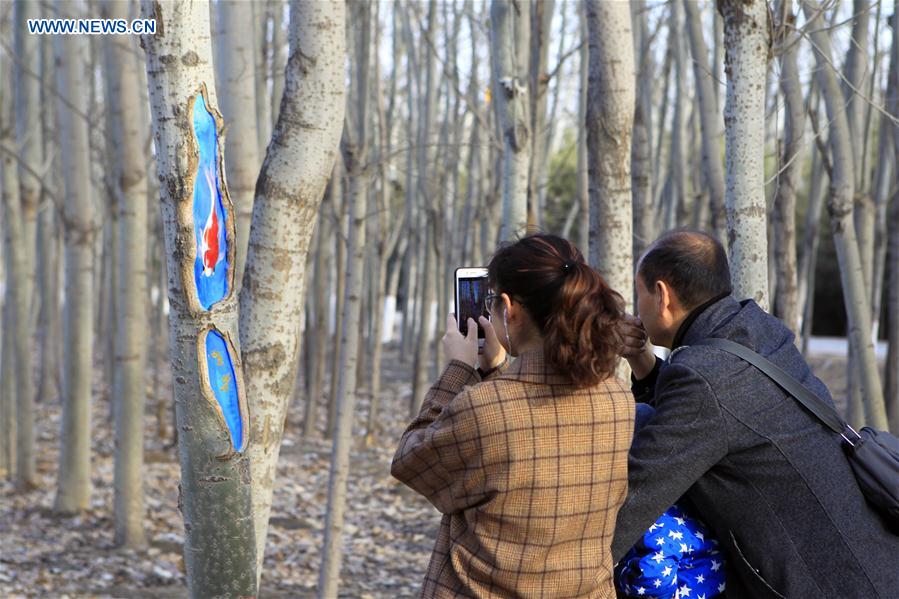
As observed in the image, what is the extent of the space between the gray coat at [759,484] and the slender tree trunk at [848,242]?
405cm

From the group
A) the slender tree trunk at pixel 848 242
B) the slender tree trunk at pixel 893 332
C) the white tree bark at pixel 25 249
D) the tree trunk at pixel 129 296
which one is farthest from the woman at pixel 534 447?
the white tree bark at pixel 25 249

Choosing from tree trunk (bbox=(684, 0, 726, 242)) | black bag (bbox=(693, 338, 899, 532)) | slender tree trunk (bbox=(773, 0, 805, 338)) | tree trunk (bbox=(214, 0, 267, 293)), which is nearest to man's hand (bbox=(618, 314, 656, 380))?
black bag (bbox=(693, 338, 899, 532))

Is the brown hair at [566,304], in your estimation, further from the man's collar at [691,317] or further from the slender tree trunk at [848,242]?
the slender tree trunk at [848,242]

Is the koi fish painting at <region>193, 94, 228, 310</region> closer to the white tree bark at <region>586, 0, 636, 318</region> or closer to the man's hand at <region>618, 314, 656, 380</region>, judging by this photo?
the man's hand at <region>618, 314, 656, 380</region>

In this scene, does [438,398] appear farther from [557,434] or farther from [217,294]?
[217,294]

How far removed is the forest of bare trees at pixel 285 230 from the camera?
223 cm

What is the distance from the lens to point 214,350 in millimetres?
2207

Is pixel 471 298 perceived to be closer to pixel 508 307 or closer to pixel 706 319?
pixel 508 307

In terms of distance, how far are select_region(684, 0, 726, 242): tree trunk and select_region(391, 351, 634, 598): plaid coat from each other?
4562mm

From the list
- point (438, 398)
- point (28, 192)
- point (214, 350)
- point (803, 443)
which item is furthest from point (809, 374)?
point (28, 192)

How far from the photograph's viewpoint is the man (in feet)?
6.64

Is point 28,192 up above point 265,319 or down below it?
above

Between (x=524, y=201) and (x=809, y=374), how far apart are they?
268 centimetres

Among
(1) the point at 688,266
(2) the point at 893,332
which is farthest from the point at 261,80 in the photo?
(1) the point at 688,266
